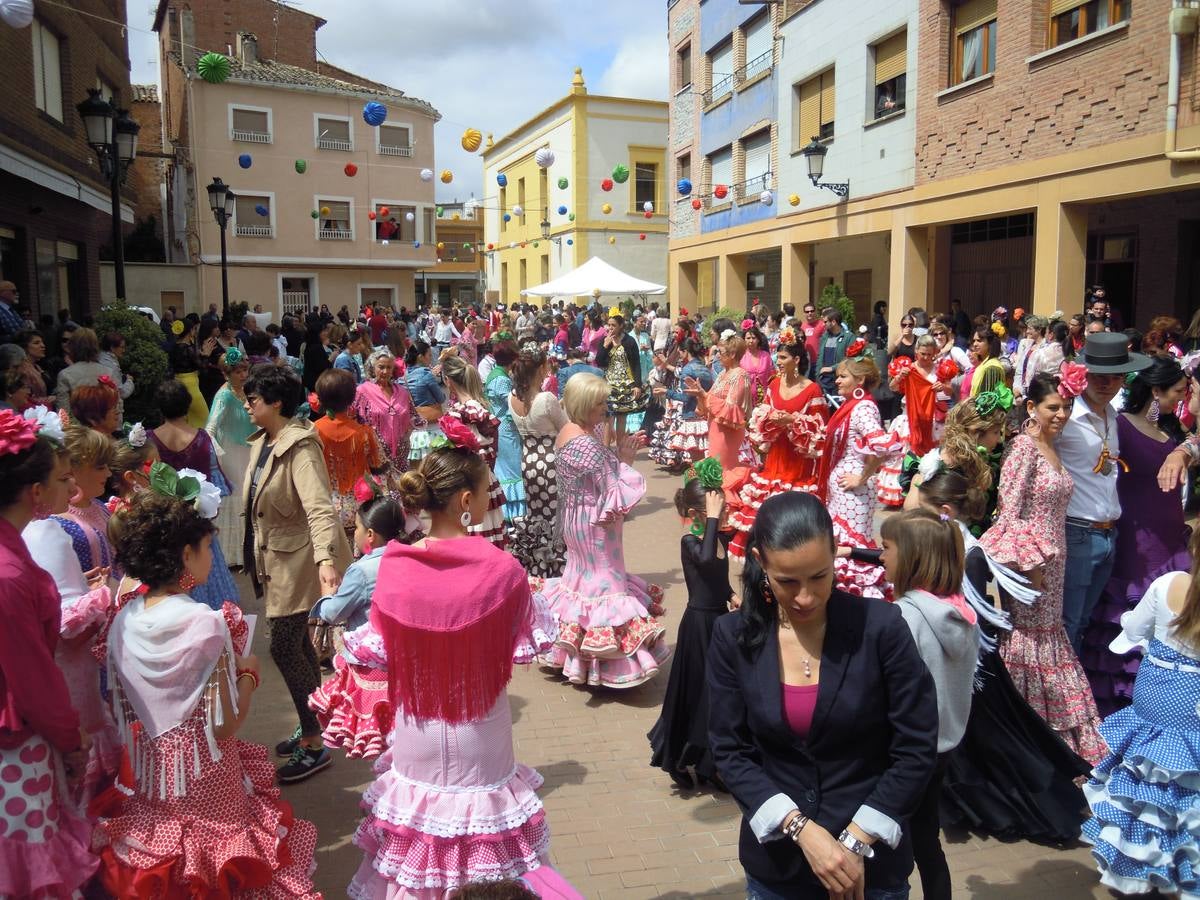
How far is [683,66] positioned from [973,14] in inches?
579

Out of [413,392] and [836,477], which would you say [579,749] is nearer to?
[836,477]

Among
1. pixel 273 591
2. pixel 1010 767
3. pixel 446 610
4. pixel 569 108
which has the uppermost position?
pixel 569 108

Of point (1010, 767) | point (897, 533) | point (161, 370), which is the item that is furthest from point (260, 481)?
point (161, 370)

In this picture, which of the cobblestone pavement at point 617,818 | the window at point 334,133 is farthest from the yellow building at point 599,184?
the cobblestone pavement at point 617,818

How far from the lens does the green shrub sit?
10195mm

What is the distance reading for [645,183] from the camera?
36906 millimetres

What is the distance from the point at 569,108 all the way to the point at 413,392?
29.5 metres

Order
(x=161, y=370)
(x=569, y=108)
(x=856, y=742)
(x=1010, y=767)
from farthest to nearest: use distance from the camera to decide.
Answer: (x=569, y=108) → (x=161, y=370) → (x=1010, y=767) → (x=856, y=742)

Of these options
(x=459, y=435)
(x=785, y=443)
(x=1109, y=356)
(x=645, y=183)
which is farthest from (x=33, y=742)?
(x=645, y=183)

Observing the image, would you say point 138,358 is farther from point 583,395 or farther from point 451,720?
point 451,720

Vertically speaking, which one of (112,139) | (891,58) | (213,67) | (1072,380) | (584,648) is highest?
(891,58)

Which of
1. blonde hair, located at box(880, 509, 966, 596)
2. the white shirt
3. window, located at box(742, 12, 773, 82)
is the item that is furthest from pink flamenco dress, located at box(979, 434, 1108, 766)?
window, located at box(742, 12, 773, 82)

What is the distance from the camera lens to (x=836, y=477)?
6613mm

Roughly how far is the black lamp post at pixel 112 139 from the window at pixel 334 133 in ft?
86.2
